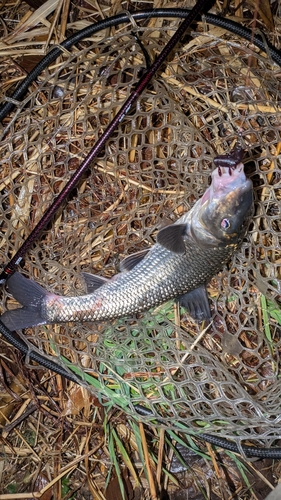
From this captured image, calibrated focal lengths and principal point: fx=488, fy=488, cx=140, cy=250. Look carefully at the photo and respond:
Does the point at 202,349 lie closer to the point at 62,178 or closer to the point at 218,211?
the point at 218,211

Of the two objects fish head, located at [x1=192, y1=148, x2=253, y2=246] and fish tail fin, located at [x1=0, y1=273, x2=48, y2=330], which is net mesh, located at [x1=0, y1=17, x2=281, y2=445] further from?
fish head, located at [x1=192, y1=148, x2=253, y2=246]

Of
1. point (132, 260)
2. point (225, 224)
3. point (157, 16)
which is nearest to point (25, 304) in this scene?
point (132, 260)

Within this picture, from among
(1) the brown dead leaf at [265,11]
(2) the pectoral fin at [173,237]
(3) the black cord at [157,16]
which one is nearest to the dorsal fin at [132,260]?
(2) the pectoral fin at [173,237]

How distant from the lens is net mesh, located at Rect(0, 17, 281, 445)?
240 centimetres

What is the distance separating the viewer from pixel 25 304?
2336 millimetres

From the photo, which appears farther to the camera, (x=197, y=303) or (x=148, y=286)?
(x=197, y=303)

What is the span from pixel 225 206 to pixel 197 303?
1.87 ft

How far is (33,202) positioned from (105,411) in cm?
119

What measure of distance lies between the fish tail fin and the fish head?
81 centimetres

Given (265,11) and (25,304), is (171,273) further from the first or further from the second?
(265,11)

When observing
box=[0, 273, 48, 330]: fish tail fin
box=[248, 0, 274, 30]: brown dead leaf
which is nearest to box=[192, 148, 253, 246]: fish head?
box=[0, 273, 48, 330]: fish tail fin

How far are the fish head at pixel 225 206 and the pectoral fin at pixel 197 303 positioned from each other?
32 centimetres

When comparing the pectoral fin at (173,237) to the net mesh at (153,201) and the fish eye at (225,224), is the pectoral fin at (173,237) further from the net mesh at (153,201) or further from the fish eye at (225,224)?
the net mesh at (153,201)

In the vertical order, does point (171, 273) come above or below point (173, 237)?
below
